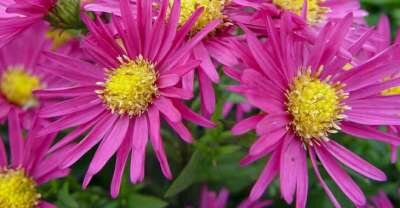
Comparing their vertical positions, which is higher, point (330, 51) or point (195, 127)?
point (330, 51)

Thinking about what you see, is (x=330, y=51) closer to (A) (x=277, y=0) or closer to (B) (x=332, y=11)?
(A) (x=277, y=0)

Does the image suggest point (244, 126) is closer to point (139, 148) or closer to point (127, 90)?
point (139, 148)

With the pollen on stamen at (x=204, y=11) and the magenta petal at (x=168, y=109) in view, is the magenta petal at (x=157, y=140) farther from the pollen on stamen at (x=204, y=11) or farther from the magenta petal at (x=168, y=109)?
the pollen on stamen at (x=204, y=11)

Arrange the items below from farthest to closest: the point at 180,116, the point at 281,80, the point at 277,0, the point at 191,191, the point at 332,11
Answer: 1. the point at 191,191
2. the point at 332,11
3. the point at 277,0
4. the point at 281,80
5. the point at 180,116

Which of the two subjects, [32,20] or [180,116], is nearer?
[180,116]

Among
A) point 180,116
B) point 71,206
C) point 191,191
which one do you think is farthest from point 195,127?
point 180,116

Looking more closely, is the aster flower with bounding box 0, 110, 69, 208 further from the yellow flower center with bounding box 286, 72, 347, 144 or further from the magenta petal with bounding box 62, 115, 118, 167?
the yellow flower center with bounding box 286, 72, 347, 144

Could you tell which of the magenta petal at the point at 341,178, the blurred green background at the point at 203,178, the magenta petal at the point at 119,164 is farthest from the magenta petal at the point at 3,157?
the magenta petal at the point at 341,178
